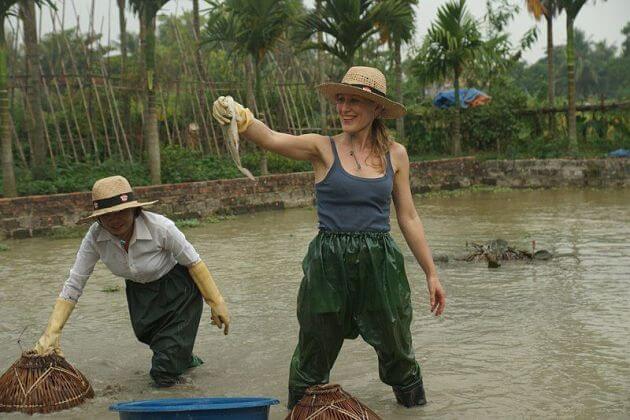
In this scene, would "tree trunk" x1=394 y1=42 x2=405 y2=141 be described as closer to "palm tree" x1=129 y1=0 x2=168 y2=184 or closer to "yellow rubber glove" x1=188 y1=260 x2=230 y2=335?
"palm tree" x1=129 y1=0 x2=168 y2=184

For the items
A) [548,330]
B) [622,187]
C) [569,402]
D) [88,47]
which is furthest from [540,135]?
[569,402]

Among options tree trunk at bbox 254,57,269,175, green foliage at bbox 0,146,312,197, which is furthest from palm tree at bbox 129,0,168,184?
tree trunk at bbox 254,57,269,175

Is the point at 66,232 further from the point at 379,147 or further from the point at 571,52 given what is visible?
the point at 571,52

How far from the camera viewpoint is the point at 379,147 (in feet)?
13.9

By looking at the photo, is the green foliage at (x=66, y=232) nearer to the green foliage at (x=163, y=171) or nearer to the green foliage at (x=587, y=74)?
the green foliage at (x=163, y=171)

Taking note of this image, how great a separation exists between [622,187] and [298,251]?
10.5 m

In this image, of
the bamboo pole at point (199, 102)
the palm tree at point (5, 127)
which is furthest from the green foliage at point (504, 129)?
the palm tree at point (5, 127)

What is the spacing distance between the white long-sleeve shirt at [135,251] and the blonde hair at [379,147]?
123cm

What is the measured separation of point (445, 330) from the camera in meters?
6.44

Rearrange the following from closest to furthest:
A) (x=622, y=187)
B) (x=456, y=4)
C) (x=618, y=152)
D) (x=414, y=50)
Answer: (x=622, y=187), (x=618, y=152), (x=456, y=4), (x=414, y=50)

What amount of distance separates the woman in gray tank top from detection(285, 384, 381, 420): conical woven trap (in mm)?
529

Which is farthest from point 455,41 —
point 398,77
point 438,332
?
point 438,332

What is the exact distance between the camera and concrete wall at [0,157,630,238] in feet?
42.1

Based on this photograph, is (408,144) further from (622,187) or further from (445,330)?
(445,330)
